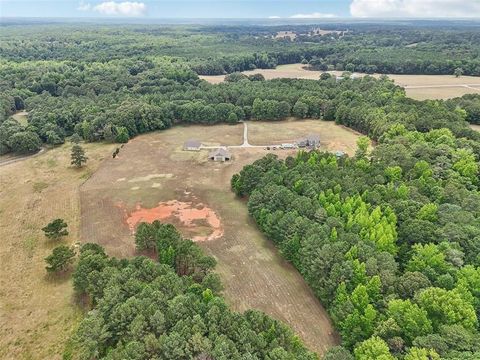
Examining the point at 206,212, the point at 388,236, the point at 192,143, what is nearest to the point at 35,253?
the point at 206,212

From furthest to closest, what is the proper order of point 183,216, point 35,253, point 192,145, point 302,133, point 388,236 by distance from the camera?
1. point 302,133
2. point 192,145
3. point 183,216
4. point 35,253
5. point 388,236

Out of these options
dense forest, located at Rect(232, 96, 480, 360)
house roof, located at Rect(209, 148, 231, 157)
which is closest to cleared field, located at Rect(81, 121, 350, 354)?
house roof, located at Rect(209, 148, 231, 157)

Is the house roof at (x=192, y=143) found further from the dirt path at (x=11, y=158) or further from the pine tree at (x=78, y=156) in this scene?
the dirt path at (x=11, y=158)

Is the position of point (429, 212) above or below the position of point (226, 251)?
above

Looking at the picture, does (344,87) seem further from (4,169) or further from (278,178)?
(4,169)

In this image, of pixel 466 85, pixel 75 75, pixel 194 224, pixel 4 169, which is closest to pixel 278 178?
pixel 194 224

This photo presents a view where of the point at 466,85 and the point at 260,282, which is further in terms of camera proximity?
the point at 466,85

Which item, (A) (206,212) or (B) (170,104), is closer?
(A) (206,212)

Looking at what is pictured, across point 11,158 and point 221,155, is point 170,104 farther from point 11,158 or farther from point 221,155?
point 11,158
